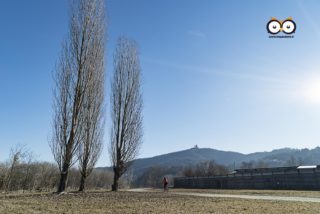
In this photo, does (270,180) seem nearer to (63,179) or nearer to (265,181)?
(265,181)

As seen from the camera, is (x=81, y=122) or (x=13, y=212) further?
(x=81, y=122)

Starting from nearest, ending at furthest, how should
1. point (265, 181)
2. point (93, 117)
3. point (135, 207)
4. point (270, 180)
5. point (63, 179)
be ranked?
point (135, 207) < point (63, 179) < point (93, 117) < point (270, 180) < point (265, 181)

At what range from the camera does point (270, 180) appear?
31344 mm

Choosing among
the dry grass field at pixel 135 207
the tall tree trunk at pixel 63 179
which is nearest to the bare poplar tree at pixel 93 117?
the tall tree trunk at pixel 63 179

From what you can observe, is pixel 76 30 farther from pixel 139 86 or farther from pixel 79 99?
pixel 139 86

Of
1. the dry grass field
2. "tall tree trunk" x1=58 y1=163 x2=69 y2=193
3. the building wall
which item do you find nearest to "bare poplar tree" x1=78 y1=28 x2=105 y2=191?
"tall tree trunk" x1=58 y1=163 x2=69 y2=193

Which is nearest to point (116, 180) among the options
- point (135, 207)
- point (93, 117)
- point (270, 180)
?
point (93, 117)

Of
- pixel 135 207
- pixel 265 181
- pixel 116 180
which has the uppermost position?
pixel 116 180

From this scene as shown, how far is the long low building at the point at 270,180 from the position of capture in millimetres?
27302

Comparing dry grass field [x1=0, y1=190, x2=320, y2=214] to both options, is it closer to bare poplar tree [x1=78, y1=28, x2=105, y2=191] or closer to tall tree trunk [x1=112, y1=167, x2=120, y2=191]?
bare poplar tree [x1=78, y1=28, x2=105, y2=191]

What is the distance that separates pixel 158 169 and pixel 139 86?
297 ft

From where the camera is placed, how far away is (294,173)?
29.0 meters

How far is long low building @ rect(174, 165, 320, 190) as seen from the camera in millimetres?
27302

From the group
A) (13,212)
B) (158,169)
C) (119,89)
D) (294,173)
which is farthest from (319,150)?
(13,212)
